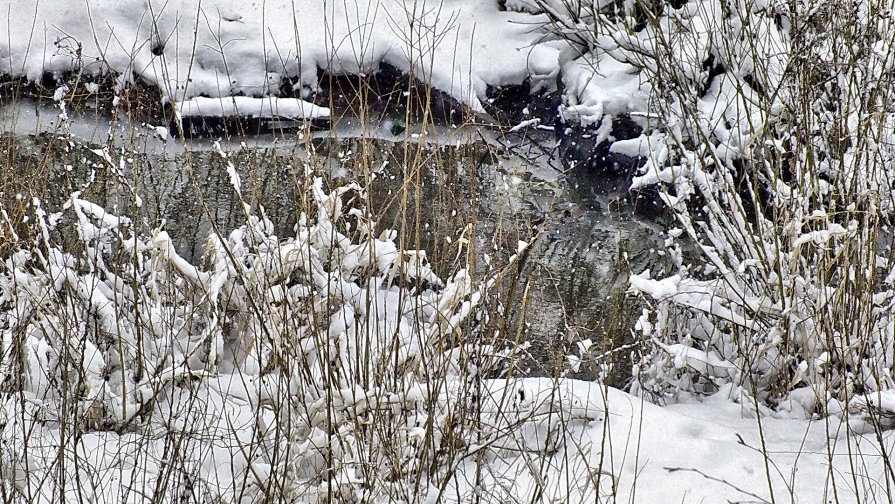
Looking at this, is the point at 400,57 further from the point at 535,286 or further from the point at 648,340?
the point at 648,340

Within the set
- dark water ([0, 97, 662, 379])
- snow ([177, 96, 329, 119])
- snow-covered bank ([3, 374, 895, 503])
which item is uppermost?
snow ([177, 96, 329, 119])

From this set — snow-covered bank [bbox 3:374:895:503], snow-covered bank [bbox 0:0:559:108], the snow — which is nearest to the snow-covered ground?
snow-covered bank [bbox 3:374:895:503]

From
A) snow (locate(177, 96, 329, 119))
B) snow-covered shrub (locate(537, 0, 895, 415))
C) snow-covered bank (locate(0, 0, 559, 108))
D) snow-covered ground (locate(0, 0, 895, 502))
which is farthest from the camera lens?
snow-covered bank (locate(0, 0, 559, 108))

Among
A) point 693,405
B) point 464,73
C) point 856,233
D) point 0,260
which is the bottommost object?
point 693,405

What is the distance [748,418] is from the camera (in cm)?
309

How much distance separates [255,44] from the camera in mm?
8344

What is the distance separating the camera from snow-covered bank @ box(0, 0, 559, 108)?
25.5ft

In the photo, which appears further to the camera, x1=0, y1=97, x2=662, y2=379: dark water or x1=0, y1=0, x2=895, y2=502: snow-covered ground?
x1=0, y1=97, x2=662, y2=379: dark water

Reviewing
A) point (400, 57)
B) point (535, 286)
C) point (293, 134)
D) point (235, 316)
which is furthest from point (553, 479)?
point (400, 57)

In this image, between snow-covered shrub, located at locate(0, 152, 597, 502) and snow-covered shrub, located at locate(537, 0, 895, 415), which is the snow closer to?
snow-covered shrub, located at locate(0, 152, 597, 502)

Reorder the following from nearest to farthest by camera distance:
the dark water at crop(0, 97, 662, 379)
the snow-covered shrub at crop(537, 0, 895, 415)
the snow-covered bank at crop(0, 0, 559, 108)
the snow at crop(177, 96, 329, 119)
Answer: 1. the snow-covered shrub at crop(537, 0, 895, 415)
2. the dark water at crop(0, 97, 662, 379)
3. the snow at crop(177, 96, 329, 119)
4. the snow-covered bank at crop(0, 0, 559, 108)

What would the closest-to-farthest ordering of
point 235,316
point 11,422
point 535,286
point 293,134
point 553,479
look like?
point 553,479
point 11,422
point 235,316
point 535,286
point 293,134

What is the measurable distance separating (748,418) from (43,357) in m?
2.30

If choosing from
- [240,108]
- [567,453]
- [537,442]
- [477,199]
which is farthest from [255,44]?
[567,453]
